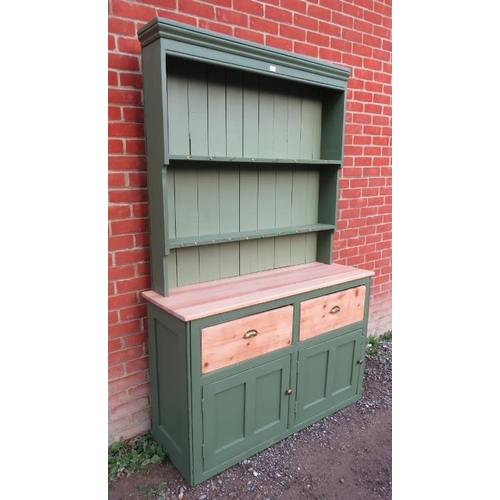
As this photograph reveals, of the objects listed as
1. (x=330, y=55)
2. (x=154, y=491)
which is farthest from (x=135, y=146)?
(x=154, y=491)

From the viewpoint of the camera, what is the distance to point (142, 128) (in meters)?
2.00

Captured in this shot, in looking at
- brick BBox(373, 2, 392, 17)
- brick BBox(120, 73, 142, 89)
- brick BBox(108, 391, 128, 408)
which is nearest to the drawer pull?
brick BBox(108, 391, 128, 408)

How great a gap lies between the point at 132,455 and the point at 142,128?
180cm

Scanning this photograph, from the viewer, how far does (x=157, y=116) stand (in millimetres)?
1804

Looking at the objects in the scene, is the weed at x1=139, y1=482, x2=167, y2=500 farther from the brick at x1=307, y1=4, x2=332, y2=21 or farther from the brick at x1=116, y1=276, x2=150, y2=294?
the brick at x1=307, y1=4, x2=332, y2=21

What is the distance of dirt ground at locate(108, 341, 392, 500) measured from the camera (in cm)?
193

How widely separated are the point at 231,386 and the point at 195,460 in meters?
0.40

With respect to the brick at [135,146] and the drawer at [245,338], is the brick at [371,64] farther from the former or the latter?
the drawer at [245,338]

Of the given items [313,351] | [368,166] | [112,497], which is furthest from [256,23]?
[112,497]

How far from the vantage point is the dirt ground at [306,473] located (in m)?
1.93

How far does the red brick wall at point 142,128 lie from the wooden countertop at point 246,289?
297 millimetres

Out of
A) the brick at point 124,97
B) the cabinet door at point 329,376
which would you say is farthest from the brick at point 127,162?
the cabinet door at point 329,376

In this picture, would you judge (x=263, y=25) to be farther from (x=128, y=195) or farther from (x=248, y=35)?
(x=128, y=195)

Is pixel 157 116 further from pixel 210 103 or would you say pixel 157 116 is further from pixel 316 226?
pixel 316 226
